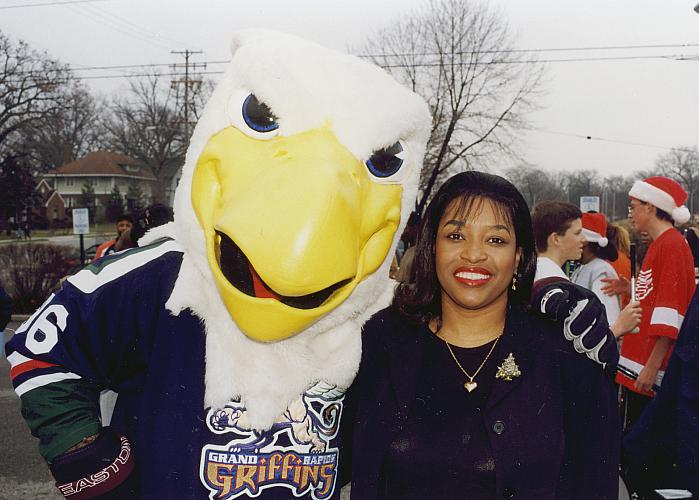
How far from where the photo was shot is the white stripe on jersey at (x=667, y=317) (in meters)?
4.04

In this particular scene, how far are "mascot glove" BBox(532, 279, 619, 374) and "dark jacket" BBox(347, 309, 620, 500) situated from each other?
0.06 meters

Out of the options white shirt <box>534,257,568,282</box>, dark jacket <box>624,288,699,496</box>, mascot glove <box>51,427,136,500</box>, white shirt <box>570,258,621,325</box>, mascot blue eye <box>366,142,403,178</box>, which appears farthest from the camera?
white shirt <box>570,258,621,325</box>

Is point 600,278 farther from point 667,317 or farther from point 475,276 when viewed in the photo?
point 475,276

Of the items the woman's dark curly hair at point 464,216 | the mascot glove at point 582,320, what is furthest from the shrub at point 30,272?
the mascot glove at point 582,320

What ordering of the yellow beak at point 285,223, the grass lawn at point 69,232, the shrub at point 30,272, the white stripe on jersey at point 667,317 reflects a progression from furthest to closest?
the grass lawn at point 69,232, the shrub at point 30,272, the white stripe on jersey at point 667,317, the yellow beak at point 285,223

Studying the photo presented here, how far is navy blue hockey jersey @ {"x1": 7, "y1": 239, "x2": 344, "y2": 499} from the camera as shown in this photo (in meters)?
1.79

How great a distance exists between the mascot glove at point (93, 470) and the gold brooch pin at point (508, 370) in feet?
3.77

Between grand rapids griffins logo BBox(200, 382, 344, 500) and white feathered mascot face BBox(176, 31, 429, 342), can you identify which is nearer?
white feathered mascot face BBox(176, 31, 429, 342)

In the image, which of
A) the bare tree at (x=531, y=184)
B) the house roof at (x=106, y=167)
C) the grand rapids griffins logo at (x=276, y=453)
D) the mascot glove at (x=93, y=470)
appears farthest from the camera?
the house roof at (x=106, y=167)

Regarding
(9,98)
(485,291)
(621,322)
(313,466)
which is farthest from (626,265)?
(9,98)

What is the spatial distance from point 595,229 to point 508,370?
143 inches

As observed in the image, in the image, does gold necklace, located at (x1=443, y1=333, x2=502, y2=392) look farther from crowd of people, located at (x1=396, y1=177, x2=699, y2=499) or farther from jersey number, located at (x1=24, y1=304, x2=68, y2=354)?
jersey number, located at (x1=24, y1=304, x2=68, y2=354)

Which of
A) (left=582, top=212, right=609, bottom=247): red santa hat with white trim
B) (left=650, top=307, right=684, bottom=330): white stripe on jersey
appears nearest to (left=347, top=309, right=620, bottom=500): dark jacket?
(left=650, top=307, right=684, bottom=330): white stripe on jersey

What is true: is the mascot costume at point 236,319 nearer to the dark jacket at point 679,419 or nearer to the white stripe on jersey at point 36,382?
the white stripe on jersey at point 36,382
